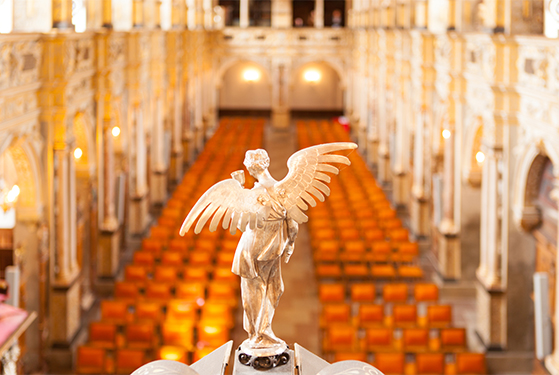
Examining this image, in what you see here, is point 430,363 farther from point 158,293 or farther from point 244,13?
point 244,13

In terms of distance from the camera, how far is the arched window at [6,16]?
12812mm

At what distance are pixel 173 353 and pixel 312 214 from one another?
28.9 ft

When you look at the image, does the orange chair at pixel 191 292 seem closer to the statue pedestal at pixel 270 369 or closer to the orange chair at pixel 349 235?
the orange chair at pixel 349 235

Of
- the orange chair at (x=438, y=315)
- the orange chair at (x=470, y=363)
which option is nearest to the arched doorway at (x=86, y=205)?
the orange chair at (x=438, y=315)

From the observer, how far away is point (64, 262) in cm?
1348

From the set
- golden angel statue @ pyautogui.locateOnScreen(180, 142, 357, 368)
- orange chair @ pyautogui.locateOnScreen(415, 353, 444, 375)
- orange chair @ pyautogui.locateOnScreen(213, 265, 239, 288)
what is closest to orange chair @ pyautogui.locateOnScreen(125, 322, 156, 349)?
orange chair @ pyautogui.locateOnScreen(213, 265, 239, 288)

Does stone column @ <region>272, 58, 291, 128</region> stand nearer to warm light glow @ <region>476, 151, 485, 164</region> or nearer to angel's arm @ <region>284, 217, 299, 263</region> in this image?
warm light glow @ <region>476, 151, 485, 164</region>

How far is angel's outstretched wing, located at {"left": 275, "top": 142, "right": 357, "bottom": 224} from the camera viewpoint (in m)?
5.20

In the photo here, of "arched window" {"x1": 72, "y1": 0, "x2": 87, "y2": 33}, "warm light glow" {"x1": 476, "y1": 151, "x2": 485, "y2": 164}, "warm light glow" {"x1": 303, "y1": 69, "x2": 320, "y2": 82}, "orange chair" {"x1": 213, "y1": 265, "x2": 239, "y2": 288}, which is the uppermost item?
"arched window" {"x1": 72, "y1": 0, "x2": 87, "y2": 33}

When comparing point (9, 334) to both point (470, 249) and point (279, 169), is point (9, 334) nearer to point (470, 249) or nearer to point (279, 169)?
point (470, 249)

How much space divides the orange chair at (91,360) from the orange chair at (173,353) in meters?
0.96

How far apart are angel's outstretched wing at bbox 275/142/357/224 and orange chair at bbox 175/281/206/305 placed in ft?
30.2

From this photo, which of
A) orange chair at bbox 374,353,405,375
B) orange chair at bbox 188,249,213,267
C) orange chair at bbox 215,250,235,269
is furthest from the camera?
orange chair at bbox 188,249,213,267

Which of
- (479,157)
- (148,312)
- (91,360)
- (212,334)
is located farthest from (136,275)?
(479,157)
